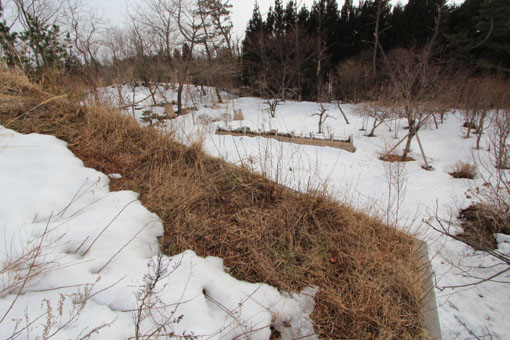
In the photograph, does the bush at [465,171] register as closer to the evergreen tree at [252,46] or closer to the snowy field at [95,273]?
the snowy field at [95,273]

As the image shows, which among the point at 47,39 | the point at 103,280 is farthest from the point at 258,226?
the point at 47,39

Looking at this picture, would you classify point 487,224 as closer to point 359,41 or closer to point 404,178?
point 404,178

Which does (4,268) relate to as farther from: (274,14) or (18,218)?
(274,14)

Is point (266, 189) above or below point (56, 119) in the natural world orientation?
below

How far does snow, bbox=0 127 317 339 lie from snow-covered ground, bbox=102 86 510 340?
116cm

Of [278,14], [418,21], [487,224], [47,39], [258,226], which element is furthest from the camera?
[278,14]

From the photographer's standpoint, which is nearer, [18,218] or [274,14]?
[18,218]

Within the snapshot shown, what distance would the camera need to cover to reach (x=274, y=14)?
22500 mm

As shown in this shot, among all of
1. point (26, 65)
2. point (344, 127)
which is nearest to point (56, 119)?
point (26, 65)

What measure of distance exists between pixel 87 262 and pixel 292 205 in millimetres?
1501

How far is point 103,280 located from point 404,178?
7.04 metres

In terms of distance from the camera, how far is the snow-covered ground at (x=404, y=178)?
2686 millimetres

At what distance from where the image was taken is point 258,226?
5.64 ft

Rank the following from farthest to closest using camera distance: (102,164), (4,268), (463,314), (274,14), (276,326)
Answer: (274,14) < (463,314) < (102,164) < (276,326) < (4,268)
